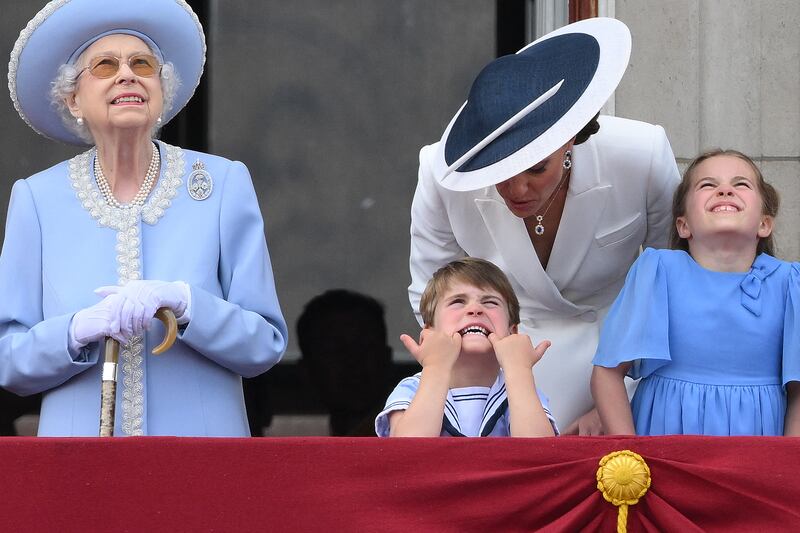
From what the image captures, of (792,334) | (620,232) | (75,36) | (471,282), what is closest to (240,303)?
(471,282)

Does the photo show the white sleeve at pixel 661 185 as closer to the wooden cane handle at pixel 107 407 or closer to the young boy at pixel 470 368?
the young boy at pixel 470 368

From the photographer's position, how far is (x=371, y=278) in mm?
5488

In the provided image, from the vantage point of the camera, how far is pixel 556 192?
343 centimetres

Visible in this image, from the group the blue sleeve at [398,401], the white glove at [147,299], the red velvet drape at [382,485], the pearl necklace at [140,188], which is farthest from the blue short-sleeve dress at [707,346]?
the pearl necklace at [140,188]

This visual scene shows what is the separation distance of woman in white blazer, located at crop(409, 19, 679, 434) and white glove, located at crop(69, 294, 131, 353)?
781mm

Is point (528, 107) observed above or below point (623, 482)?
above

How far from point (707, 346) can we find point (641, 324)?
0.46ft

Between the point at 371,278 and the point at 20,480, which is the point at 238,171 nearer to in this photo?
the point at 20,480

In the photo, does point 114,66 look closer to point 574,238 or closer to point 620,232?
point 574,238

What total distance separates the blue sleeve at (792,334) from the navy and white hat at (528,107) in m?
0.56

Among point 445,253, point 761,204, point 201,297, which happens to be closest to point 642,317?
point 761,204

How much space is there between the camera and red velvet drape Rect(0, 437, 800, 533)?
2.44 meters

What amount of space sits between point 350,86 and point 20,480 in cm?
315

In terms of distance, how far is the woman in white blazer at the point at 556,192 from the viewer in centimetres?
317
